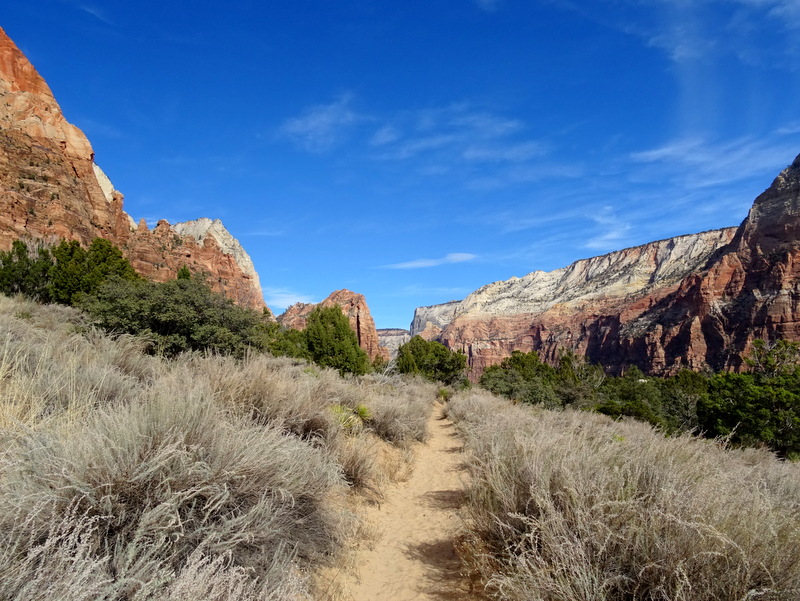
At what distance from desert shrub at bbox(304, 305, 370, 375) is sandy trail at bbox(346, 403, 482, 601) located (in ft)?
48.4

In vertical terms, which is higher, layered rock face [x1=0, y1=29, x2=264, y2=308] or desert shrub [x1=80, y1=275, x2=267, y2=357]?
layered rock face [x1=0, y1=29, x2=264, y2=308]

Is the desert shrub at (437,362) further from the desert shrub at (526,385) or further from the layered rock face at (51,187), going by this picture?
the layered rock face at (51,187)

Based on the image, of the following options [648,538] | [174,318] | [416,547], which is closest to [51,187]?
[174,318]

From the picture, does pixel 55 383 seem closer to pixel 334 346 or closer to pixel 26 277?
pixel 334 346

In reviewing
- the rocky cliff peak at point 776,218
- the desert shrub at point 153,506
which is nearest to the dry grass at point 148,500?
the desert shrub at point 153,506

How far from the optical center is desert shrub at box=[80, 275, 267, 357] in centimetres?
1210

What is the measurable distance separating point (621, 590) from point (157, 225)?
98766 mm

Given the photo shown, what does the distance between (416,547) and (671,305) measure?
374ft

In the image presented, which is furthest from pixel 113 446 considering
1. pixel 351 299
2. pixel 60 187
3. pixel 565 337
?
pixel 565 337

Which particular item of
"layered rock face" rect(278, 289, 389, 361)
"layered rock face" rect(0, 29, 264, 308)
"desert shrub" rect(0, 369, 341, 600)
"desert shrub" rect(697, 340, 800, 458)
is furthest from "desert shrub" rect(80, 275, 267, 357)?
"layered rock face" rect(278, 289, 389, 361)

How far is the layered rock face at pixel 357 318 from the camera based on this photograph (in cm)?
9606

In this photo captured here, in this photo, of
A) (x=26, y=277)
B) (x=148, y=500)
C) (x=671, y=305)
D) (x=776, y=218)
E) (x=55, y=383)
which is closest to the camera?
(x=148, y=500)

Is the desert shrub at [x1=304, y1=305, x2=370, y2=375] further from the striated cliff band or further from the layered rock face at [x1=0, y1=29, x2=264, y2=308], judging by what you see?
the striated cliff band

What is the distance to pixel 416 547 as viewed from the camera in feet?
15.2
